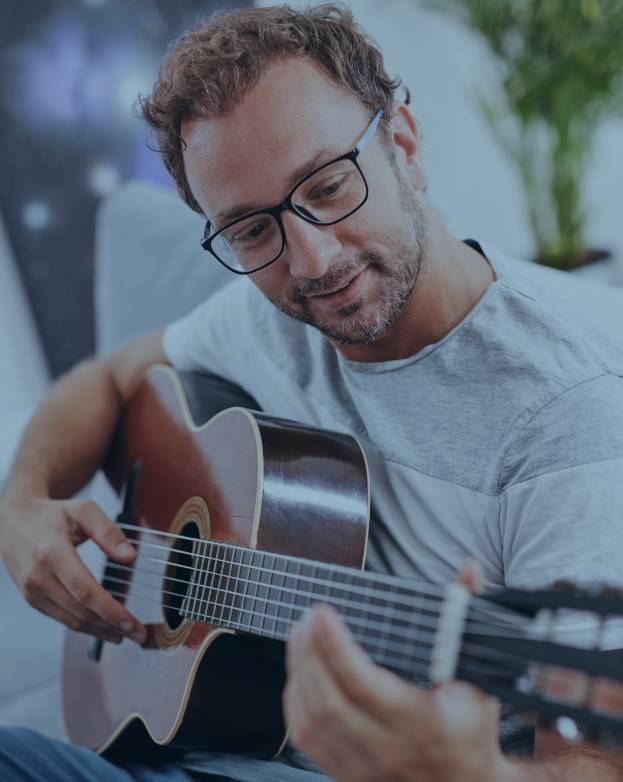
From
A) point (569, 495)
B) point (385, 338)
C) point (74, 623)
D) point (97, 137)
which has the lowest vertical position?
point (74, 623)

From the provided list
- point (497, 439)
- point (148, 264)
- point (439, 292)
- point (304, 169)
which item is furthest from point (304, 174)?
point (148, 264)

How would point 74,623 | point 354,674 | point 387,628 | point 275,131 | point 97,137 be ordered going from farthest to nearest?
point 97,137, point 74,623, point 275,131, point 387,628, point 354,674

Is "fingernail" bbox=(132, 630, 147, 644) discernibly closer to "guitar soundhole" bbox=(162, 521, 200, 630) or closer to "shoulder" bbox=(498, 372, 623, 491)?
"guitar soundhole" bbox=(162, 521, 200, 630)

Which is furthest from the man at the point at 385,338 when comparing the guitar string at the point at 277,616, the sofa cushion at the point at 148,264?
the sofa cushion at the point at 148,264

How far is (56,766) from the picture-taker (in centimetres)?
99

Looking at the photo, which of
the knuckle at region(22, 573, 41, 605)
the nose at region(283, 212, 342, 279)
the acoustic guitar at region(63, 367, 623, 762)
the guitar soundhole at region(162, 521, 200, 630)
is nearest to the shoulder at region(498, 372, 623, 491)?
the acoustic guitar at region(63, 367, 623, 762)

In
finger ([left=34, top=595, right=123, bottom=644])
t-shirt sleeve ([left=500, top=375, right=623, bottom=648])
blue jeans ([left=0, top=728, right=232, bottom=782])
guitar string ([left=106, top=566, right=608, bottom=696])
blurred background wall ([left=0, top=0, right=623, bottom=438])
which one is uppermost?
blurred background wall ([left=0, top=0, right=623, bottom=438])

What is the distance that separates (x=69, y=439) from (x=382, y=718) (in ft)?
3.10

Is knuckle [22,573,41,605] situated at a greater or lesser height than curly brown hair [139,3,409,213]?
lesser

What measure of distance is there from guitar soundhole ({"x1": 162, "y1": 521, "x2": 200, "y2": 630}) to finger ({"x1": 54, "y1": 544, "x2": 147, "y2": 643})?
0.20 feet

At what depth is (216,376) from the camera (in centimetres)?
134

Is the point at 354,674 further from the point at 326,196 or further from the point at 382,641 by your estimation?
the point at 326,196

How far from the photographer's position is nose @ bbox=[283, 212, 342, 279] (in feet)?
3.00

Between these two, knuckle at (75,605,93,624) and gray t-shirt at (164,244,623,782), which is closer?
gray t-shirt at (164,244,623,782)
